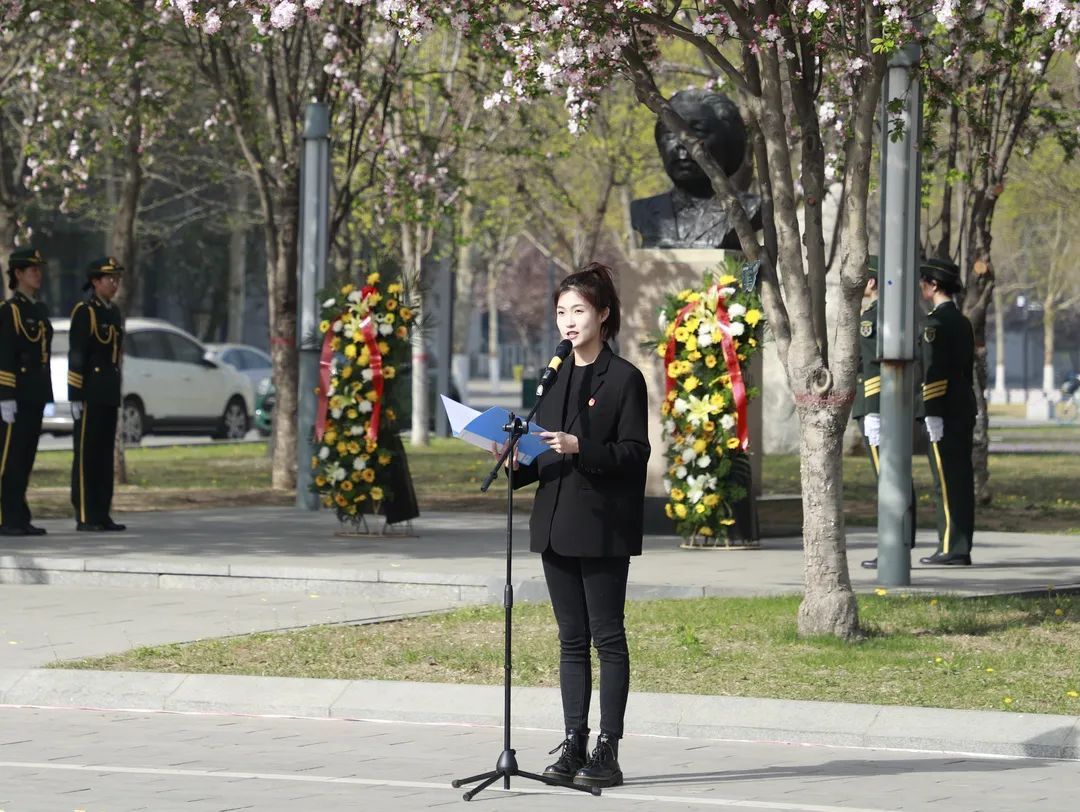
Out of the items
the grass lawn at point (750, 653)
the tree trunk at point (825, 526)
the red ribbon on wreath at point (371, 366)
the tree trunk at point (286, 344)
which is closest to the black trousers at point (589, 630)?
the grass lawn at point (750, 653)

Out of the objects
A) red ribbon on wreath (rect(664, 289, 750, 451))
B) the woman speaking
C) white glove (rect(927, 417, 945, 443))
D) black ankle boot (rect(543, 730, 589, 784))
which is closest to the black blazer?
the woman speaking

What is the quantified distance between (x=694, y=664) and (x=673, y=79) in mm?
23252

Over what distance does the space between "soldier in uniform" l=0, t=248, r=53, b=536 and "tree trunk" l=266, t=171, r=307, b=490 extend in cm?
504

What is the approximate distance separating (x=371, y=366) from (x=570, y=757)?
8210 millimetres

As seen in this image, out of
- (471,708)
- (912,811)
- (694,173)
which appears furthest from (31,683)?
Result: (694,173)

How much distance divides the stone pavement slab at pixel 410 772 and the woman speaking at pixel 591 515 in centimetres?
28

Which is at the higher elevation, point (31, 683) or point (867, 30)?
point (867, 30)

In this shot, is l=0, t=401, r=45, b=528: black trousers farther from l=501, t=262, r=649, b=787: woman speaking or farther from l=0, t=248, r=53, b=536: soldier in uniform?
l=501, t=262, r=649, b=787: woman speaking

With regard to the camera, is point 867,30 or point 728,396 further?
point 728,396

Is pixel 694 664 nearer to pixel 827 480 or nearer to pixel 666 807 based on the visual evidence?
pixel 827 480

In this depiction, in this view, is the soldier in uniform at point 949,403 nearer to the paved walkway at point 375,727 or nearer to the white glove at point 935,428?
the white glove at point 935,428

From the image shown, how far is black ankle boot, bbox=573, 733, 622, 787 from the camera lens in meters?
7.27

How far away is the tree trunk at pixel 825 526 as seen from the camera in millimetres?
10242

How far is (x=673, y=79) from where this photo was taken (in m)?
32.1
